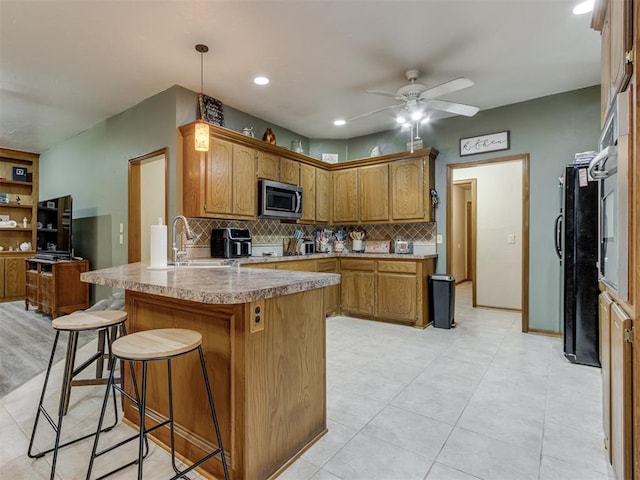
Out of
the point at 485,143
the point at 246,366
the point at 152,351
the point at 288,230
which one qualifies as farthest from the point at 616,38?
the point at 288,230

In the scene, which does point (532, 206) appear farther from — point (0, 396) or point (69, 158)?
point (69, 158)

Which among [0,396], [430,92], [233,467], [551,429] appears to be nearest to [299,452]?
[233,467]

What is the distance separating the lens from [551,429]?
194 cm

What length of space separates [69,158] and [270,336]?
229 inches

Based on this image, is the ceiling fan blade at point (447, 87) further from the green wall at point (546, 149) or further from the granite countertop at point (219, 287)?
the granite countertop at point (219, 287)

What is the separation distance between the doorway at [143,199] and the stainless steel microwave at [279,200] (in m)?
1.10

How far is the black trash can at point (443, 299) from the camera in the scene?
4.10m

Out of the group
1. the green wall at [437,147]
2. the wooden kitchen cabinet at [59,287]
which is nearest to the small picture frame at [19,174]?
the green wall at [437,147]

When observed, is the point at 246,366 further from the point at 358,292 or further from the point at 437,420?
the point at 358,292

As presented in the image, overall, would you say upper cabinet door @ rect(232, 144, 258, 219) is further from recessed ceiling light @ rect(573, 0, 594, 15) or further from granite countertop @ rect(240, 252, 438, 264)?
recessed ceiling light @ rect(573, 0, 594, 15)

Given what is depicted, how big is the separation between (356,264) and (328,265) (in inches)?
15.4

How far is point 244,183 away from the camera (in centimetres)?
388

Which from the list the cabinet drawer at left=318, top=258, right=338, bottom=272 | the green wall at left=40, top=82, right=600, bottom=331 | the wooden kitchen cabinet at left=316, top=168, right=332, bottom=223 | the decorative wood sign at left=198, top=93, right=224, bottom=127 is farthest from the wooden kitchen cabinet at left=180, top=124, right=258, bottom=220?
the wooden kitchen cabinet at left=316, top=168, right=332, bottom=223

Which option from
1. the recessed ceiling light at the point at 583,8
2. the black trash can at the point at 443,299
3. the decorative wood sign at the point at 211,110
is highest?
the recessed ceiling light at the point at 583,8
